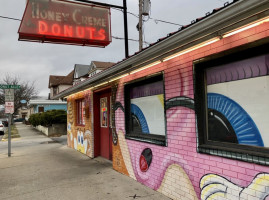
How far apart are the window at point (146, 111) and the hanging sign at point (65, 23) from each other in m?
2.16

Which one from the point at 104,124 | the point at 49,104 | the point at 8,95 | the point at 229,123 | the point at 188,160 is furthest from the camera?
the point at 49,104

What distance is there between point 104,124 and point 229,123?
5313 mm

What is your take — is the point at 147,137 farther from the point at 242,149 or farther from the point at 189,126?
the point at 242,149

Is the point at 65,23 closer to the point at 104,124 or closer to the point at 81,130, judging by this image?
the point at 104,124

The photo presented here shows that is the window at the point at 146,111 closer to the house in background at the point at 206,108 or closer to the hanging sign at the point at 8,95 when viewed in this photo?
the house in background at the point at 206,108

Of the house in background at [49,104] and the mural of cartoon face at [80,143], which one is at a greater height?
the house in background at [49,104]

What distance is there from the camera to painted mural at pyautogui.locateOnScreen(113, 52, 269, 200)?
114 inches

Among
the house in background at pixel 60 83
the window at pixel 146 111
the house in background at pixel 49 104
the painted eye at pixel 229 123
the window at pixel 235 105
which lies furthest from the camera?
the house in background at pixel 60 83

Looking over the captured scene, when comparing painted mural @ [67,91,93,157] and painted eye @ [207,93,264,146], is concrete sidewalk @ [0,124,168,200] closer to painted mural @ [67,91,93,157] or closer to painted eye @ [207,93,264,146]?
painted mural @ [67,91,93,157]

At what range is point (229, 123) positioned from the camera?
3.29 m

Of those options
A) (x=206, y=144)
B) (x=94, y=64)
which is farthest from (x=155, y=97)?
(x=94, y=64)

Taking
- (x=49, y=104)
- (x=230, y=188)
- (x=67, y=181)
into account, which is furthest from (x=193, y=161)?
(x=49, y=104)

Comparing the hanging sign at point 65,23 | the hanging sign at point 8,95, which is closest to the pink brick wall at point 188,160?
the hanging sign at point 65,23

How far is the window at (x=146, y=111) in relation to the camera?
Answer: 474 cm
